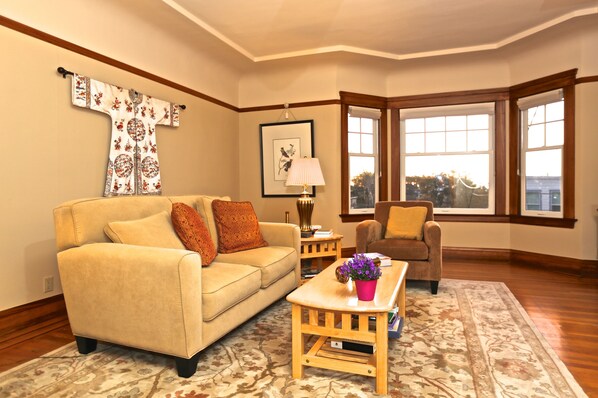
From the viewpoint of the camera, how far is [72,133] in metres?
3.13

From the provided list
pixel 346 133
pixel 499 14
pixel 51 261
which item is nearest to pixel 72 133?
pixel 51 261

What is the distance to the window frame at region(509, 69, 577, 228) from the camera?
447 cm

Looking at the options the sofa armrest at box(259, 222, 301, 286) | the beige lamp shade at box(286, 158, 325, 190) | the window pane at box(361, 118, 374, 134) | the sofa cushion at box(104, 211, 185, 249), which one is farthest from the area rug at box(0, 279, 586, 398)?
the window pane at box(361, 118, 374, 134)

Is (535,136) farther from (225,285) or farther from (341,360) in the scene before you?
(225,285)

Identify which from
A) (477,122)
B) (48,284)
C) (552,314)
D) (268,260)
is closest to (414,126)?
(477,122)

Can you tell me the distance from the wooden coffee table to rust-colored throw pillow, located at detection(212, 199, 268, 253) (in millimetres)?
1108

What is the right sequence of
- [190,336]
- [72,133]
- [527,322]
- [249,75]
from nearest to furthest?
[190,336], [527,322], [72,133], [249,75]

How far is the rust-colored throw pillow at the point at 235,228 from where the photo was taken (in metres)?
3.20

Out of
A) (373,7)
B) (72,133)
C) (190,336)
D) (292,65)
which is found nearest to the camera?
(190,336)

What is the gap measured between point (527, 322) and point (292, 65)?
3.99 metres

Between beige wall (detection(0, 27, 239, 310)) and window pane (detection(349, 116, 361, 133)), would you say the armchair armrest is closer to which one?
window pane (detection(349, 116, 361, 133))

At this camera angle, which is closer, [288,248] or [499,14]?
[288,248]

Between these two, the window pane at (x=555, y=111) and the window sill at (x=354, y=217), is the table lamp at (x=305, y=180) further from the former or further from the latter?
the window pane at (x=555, y=111)

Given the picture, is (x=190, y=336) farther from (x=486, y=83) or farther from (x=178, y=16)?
(x=486, y=83)
